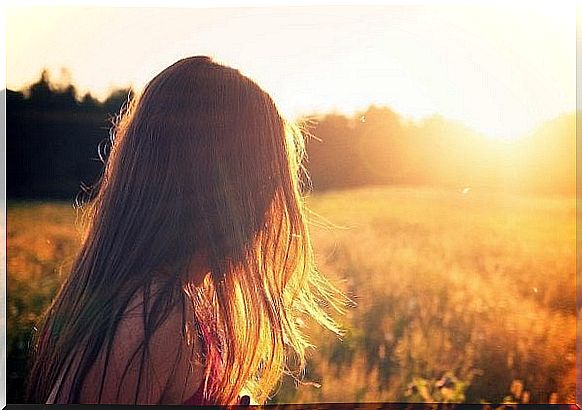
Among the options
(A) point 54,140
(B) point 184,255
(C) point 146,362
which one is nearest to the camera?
(C) point 146,362

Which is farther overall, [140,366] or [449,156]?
[449,156]

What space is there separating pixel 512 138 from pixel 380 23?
0.71m

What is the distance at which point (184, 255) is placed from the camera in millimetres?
2162

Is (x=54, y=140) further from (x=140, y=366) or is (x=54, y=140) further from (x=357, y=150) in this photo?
(x=140, y=366)

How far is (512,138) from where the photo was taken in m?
3.66

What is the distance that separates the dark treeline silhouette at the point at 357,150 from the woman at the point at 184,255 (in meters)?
0.90

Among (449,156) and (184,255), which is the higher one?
(449,156)

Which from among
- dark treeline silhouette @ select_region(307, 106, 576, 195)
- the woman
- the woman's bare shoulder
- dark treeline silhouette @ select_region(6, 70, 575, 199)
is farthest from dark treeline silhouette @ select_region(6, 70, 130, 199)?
the woman's bare shoulder

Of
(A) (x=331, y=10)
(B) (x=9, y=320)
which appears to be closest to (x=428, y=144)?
(A) (x=331, y=10)

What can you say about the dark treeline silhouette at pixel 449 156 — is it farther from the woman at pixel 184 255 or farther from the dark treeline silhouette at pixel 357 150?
the woman at pixel 184 255

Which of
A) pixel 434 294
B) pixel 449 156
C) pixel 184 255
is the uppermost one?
pixel 449 156

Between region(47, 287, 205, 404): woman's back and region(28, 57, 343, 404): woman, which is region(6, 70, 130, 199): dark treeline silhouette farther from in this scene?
region(47, 287, 205, 404): woman's back

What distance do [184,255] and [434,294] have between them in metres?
1.74

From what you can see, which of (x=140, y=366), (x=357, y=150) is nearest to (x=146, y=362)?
(x=140, y=366)
